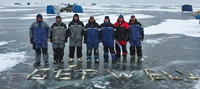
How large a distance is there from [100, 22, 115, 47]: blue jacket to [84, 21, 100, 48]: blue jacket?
0.76 feet

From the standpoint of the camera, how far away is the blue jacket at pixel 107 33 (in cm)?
716

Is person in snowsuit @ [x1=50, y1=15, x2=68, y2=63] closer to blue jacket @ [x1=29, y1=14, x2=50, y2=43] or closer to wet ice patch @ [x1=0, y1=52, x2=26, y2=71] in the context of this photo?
blue jacket @ [x1=29, y1=14, x2=50, y2=43]

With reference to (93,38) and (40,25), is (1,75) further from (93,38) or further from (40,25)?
(93,38)

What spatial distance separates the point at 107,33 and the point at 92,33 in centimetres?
59

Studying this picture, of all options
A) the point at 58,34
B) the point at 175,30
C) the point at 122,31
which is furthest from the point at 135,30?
the point at 175,30

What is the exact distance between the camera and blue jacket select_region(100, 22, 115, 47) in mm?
7159

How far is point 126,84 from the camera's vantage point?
16.8ft

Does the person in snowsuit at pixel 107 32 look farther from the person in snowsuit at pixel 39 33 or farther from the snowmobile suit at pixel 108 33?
the person in snowsuit at pixel 39 33

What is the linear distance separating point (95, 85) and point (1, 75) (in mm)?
3015

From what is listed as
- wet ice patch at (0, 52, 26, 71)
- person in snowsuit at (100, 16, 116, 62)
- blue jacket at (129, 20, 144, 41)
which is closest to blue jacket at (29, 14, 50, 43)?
wet ice patch at (0, 52, 26, 71)

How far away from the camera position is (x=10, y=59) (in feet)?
24.4

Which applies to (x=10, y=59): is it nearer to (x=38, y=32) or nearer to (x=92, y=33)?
(x=38, y=32)

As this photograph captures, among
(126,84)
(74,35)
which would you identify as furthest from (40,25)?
(126,84)

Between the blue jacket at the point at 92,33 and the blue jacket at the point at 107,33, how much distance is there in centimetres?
23
